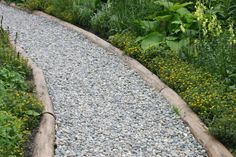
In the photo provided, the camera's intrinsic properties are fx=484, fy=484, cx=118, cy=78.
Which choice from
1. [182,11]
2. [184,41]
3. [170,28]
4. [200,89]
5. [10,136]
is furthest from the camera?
[182,11]

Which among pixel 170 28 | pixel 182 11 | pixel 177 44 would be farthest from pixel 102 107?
pixel 182 11

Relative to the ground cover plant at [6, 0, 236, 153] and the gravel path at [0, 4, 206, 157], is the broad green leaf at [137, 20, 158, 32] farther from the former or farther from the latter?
the gravel path at [0, 4, 206, 157]

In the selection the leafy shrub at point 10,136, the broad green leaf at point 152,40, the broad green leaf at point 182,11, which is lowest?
the broad green leaf at point 152,40

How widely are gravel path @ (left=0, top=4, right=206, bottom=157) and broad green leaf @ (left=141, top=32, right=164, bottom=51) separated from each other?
0.45 m

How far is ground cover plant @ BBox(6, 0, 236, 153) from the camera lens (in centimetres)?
554

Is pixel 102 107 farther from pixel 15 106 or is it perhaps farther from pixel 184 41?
pixel 184 41

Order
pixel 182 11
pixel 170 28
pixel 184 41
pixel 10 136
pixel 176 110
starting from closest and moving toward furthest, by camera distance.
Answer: pixel 10 136, pixel 176 110, pixel 184 41, pixel 170 28, pixel 182 11

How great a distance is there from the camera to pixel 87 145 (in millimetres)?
4914

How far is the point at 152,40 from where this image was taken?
750 centimetres

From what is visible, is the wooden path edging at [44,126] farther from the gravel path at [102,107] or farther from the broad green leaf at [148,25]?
the broad green leaf at [148,25]

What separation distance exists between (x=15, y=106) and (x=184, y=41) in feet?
10.3

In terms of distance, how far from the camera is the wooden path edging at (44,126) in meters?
4.58

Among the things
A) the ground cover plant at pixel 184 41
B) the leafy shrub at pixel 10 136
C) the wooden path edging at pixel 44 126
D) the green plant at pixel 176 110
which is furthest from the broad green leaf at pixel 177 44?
the leafy shrub at pixel 10 136

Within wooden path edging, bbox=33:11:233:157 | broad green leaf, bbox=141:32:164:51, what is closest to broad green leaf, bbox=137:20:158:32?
broad green leaf, bbox=141:32:164:51
